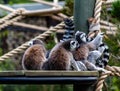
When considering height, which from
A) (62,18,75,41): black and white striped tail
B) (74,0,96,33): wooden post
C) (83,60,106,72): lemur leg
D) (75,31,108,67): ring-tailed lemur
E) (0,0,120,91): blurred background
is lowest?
(0,0,120,91): blurred background

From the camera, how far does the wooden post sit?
1.74 meters

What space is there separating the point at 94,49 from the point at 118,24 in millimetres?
449

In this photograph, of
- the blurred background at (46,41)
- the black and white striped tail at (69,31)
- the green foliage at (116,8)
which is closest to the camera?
the black and white striped tail at (69,31)

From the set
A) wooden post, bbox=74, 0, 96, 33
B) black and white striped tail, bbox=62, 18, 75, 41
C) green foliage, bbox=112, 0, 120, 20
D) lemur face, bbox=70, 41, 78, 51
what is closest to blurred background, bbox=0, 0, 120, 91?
green foliage, bbox=112, 0, 120, 20

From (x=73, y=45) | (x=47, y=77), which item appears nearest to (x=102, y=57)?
(x=73, y=45)

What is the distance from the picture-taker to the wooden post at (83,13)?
174 centimetres

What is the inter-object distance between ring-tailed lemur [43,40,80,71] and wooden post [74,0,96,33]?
230mm

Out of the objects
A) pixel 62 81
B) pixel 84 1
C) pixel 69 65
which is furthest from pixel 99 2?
pixel 62 81

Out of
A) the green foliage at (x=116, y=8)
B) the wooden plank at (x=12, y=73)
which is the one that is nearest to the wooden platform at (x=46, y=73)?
the wooden plank at (x=12, y=73)

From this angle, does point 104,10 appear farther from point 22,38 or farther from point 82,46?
point 22,38

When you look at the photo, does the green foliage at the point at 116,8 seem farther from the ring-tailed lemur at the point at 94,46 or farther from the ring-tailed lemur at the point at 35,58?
the ring-tailed lemur at the point at 35,58

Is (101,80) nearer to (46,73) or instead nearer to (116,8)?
(46,73)

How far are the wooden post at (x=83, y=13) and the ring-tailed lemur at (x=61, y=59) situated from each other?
230 millimetres

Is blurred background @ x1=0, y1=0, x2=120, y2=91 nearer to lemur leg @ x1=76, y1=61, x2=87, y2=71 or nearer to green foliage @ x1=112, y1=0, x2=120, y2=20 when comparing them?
green foliage @ x1=112, y1=0, x2=120, y2=20
